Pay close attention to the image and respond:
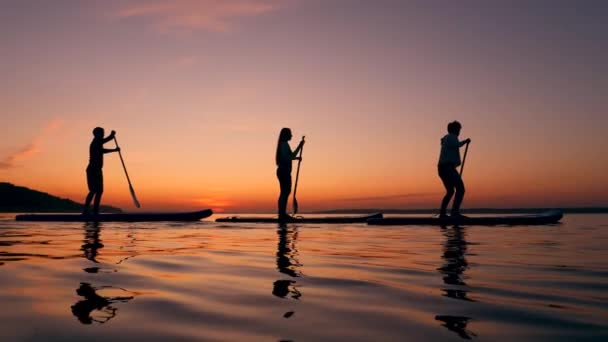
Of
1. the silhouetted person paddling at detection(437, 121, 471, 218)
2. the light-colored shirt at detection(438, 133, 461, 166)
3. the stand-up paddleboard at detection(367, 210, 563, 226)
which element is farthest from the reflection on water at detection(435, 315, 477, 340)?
the light-colored shirt at detection(438, 133, 461, 166)

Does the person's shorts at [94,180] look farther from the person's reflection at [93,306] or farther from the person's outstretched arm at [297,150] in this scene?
the person's reflection at [93,306]

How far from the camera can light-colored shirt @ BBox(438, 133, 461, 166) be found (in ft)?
42.6

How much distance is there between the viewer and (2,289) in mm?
3635

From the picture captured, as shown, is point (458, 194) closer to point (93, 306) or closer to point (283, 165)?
point (283, 165)

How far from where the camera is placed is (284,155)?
14500mm

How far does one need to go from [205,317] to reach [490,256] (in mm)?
3994

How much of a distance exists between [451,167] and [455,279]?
373 inches

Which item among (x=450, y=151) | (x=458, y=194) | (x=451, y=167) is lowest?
(x=458, y=194)

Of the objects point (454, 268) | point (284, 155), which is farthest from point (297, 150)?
point (454, 268)

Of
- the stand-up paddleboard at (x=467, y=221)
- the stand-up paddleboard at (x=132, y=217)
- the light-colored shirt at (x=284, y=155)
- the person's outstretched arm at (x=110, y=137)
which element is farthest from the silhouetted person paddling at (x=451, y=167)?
the person's outstretched arm at (x=110, y=137)

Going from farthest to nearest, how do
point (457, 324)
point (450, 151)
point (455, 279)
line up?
point (450, 151) < point (455, 279) < point (457, 324)

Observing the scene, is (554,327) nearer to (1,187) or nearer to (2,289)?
(2,289)

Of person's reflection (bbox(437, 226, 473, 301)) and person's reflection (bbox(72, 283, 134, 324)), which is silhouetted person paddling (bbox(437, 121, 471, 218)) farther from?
person's reflection (bbox(72, 283, 134, 324))

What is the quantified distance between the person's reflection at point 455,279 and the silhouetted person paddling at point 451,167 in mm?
5712
